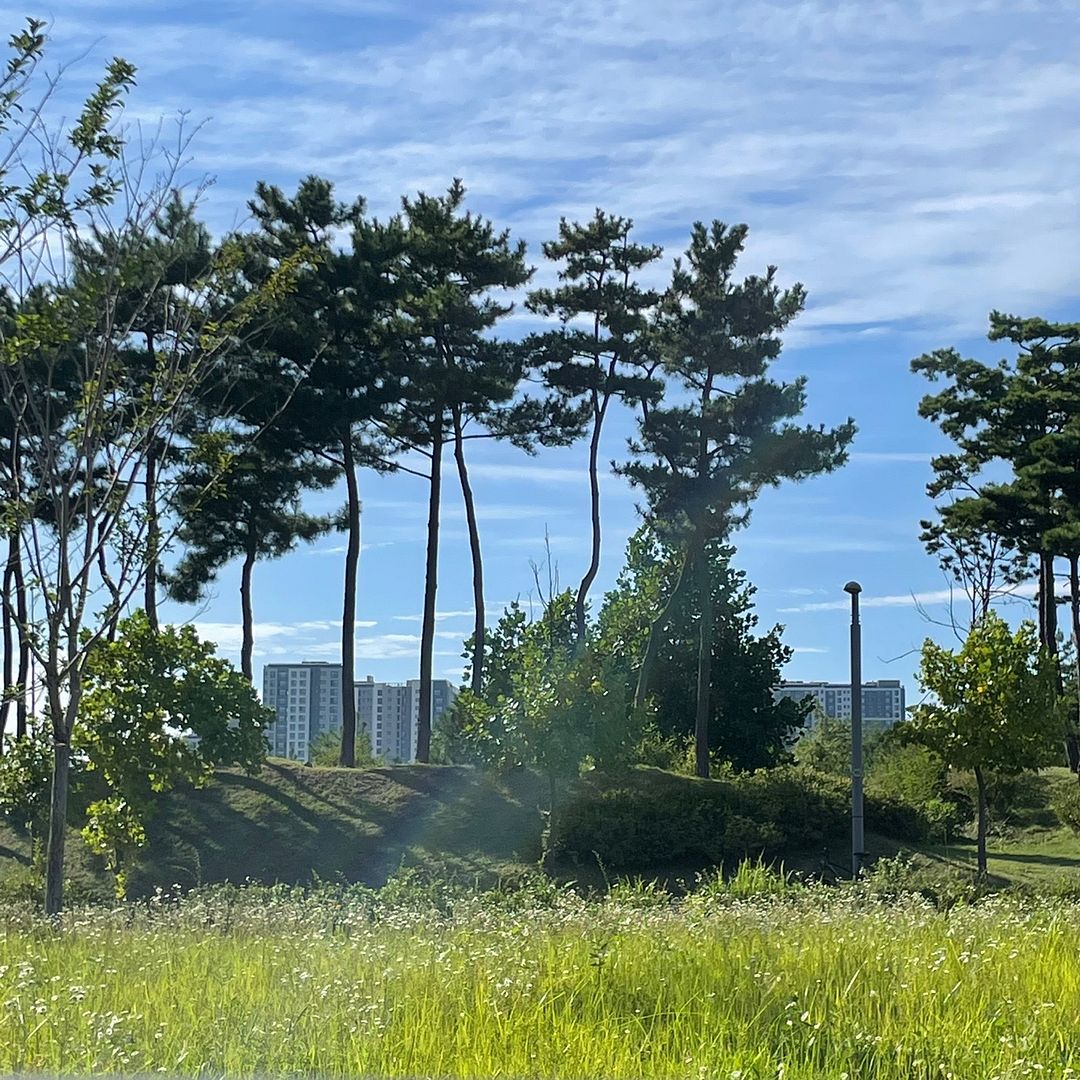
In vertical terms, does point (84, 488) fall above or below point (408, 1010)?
above

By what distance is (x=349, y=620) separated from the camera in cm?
3247

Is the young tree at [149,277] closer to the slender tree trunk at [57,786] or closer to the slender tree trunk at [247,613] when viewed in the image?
the slender tree trunk at [57,786]

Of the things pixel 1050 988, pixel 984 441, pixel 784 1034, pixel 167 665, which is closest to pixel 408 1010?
pixel 784 1034

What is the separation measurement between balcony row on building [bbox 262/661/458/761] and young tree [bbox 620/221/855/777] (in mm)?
63232

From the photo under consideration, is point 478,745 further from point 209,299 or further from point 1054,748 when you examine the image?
point 209,299

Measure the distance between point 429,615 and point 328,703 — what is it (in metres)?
78.5

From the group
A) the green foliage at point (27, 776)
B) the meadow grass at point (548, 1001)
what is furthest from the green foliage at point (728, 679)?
the meadow grass at point (548, 1001)

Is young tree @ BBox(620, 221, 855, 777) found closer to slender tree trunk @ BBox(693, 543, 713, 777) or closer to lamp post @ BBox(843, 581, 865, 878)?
slender tree trunk @ BBox(693, 543, 713, 777)

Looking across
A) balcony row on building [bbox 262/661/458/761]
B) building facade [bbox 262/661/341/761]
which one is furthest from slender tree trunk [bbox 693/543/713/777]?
building facade [bbox 262/661/341/761]

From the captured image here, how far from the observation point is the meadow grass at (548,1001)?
17.9ft

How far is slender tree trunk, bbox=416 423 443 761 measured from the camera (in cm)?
3250

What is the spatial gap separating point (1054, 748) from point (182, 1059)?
21.8 metres

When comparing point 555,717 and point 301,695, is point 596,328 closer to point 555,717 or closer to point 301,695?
point 555,717

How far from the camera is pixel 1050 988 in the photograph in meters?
6.77
